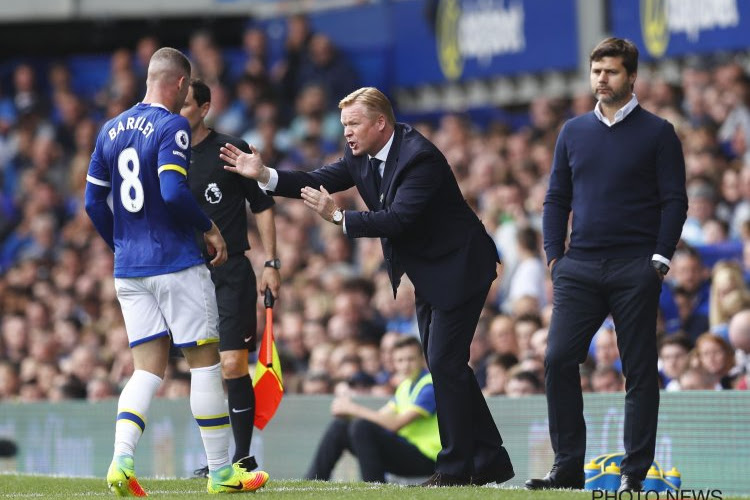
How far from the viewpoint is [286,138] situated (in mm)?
17922

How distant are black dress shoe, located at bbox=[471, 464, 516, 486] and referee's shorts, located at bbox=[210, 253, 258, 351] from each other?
165 centimetres

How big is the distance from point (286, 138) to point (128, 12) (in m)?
4.14

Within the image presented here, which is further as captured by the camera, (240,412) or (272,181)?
(240,412)

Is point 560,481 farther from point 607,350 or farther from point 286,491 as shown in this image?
point 607,350

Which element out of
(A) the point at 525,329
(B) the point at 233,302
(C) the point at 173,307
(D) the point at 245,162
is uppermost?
(D) the point at 245,162

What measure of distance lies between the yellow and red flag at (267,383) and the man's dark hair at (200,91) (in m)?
1.14

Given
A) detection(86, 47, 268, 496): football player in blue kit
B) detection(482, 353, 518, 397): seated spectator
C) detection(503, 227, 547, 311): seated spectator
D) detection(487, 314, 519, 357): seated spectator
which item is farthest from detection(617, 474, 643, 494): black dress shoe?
detection(503, 227, 547, 311): seated spectator

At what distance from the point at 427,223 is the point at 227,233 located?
1.39 m

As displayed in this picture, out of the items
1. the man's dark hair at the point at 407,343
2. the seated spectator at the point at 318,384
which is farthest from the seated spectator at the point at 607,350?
the seated spectator at the point at 318,384

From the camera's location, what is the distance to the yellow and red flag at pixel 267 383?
823cm

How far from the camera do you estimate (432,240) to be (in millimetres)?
7500

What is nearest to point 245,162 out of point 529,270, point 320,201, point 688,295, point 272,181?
point 272,181

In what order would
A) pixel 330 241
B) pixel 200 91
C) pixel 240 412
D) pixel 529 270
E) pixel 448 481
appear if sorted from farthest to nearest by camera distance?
pixel 330 241 < pixel 529 270 < pixel 240 412 < pixel 200 91 < pixel 448 481

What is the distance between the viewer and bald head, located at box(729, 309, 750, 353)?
958 cm
